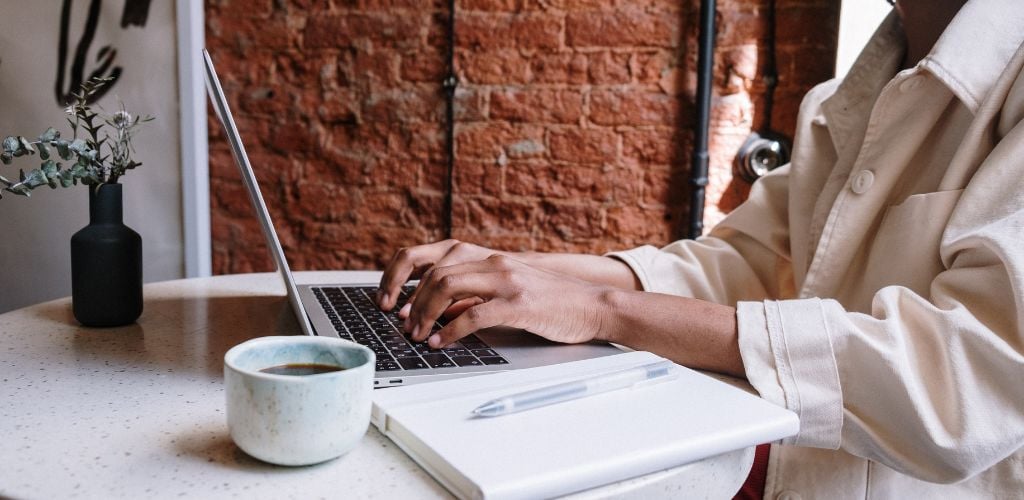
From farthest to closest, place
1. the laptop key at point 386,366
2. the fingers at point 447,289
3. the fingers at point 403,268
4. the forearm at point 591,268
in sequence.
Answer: the forearm at point 591,268 < the fingers at point 403,268 < the fingers at point 447,289 < the laptop key at point 386,366

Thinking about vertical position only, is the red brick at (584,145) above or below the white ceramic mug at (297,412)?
above

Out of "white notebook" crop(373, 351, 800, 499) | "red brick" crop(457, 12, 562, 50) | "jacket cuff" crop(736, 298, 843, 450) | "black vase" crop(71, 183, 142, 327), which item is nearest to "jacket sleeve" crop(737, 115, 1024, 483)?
"jacket cuff" crop(736, 298, 843, 450)

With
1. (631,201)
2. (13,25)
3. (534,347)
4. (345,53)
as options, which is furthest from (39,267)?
(631,201)

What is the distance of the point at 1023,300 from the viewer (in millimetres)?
624

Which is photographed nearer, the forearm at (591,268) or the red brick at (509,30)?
the forearm at (591,268)

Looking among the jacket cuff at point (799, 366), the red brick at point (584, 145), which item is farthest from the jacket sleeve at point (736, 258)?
the red brick at point (584, 145)

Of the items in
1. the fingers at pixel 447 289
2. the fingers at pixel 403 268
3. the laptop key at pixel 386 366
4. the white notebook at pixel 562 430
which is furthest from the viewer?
the fingers at pixel 403 268

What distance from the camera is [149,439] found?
51 centimetres

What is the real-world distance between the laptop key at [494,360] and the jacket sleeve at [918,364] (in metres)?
0.23

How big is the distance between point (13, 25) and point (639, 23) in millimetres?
1283

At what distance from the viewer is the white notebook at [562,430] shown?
0.43 m

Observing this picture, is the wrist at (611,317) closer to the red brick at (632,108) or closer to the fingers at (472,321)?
the fingers at (472,321)

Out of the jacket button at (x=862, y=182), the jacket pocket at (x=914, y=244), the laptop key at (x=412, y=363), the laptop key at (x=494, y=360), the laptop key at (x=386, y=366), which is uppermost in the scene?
the jacket button at (x=862, y=182)

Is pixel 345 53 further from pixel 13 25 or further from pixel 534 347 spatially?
pixel 534 347
